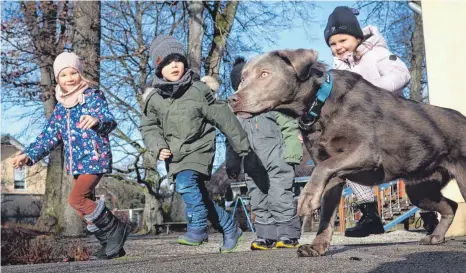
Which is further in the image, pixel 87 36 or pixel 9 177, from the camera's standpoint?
pixel 9 177

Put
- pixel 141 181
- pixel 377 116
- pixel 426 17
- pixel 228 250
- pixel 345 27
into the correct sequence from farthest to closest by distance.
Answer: pixel 141 181 < pixel 426 17 < pixel 228 250 < pixel 345 27 < pixel 377 116

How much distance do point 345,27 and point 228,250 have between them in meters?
2.45

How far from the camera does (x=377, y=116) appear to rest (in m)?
4.84

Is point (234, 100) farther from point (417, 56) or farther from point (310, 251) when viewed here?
point (417, 56)

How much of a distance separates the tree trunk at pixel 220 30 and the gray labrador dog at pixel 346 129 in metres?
14.8

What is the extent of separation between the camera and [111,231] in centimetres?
626

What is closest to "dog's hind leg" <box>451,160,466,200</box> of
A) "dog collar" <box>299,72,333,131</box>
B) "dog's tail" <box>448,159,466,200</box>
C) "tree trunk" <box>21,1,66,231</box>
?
"dog's tail" <box>448,159,466,200</box>

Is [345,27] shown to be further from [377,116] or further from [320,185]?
[320,185]

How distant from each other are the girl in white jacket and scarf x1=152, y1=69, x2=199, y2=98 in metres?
1.38

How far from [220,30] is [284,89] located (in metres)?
15.5

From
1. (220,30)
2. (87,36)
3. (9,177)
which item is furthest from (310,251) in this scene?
(9,177)

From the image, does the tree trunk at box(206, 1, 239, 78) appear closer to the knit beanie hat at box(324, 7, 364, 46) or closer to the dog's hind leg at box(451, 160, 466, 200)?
the knit beanie hat at box(324, 7, 364, 46)

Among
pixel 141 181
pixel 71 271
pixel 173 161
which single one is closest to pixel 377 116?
pixel 173 161

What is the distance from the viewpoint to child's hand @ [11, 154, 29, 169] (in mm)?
6046
